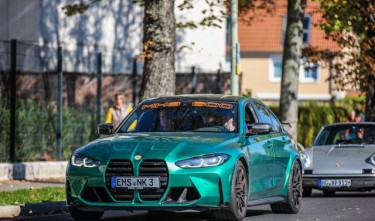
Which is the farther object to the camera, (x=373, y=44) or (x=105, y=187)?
(x=373, y=44)

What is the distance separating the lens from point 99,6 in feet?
128

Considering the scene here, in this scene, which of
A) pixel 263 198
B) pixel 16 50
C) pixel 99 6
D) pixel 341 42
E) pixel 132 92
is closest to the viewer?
pixel 263 198

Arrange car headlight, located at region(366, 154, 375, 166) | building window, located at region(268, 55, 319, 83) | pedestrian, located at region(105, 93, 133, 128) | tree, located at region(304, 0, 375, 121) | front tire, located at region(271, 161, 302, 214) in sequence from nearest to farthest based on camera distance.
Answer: front tire, located at region(271, 161, 302, 214)
car headlight, located at region(366, 154, 375, 166)
pedestrian, located at region(105, 93, 133, 128)
tree, located at region(304, 0, 375, 121)
building window, located at region(268, 55, 319, 83)

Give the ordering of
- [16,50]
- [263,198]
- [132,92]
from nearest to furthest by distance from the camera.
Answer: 1. [263,198]
2. [16,50]
3. [132,92]

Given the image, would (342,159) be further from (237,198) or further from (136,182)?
(136,182)

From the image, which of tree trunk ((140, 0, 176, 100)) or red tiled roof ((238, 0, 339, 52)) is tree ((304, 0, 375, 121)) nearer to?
tree trunk ((140, 0, 176, 100))

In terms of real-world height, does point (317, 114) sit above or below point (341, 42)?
below

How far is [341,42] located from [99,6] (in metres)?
8.83

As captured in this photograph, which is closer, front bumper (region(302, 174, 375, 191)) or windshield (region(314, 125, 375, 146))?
front bumper (region(302, 174, 375, 191))

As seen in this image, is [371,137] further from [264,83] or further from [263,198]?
[264,83]

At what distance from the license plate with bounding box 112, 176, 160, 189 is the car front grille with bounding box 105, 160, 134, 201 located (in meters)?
0.05

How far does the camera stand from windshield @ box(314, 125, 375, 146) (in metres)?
23.0

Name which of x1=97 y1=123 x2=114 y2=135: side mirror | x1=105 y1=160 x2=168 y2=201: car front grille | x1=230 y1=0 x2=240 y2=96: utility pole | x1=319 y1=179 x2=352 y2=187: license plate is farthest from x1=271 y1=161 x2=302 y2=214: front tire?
x1=230 y1=0 x2=240 y2=96: utility pole

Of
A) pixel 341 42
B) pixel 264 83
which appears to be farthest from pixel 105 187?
pixel 264 83
